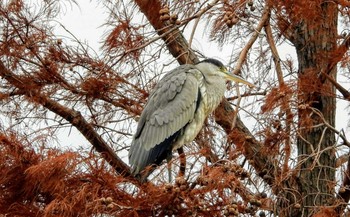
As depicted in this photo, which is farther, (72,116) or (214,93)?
(214,93)

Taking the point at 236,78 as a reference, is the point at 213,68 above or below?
above

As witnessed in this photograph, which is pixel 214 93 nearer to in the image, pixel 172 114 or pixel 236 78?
pixel 236 78

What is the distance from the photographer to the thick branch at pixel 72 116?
5004 millimetres

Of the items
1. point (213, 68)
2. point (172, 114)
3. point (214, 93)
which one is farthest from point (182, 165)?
point (213, 68)

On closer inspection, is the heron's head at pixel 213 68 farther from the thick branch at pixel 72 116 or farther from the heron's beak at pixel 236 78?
the thick branch at pixel 72 116

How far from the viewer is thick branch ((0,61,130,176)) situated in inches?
197

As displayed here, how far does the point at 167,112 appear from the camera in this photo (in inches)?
210

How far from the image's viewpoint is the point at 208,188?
4.06 metres

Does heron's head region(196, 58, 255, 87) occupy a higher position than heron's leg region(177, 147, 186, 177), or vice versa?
heron's head region(196, 58, 255, 87)

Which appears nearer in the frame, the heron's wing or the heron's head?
the heron's wing

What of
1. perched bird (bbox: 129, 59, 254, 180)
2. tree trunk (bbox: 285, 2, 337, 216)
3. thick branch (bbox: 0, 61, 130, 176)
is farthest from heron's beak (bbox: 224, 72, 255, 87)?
thick branch (bbox: 0, 61, 130, 176)

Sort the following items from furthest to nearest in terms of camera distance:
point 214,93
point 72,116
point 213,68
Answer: point 213,68
point 214,93
point 72,116

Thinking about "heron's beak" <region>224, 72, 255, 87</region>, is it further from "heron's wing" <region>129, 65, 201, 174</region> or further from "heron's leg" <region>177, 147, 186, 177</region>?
"heron's leg" <region>177, 147, 186, 177</region>

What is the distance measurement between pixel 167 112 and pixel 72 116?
539 mm
